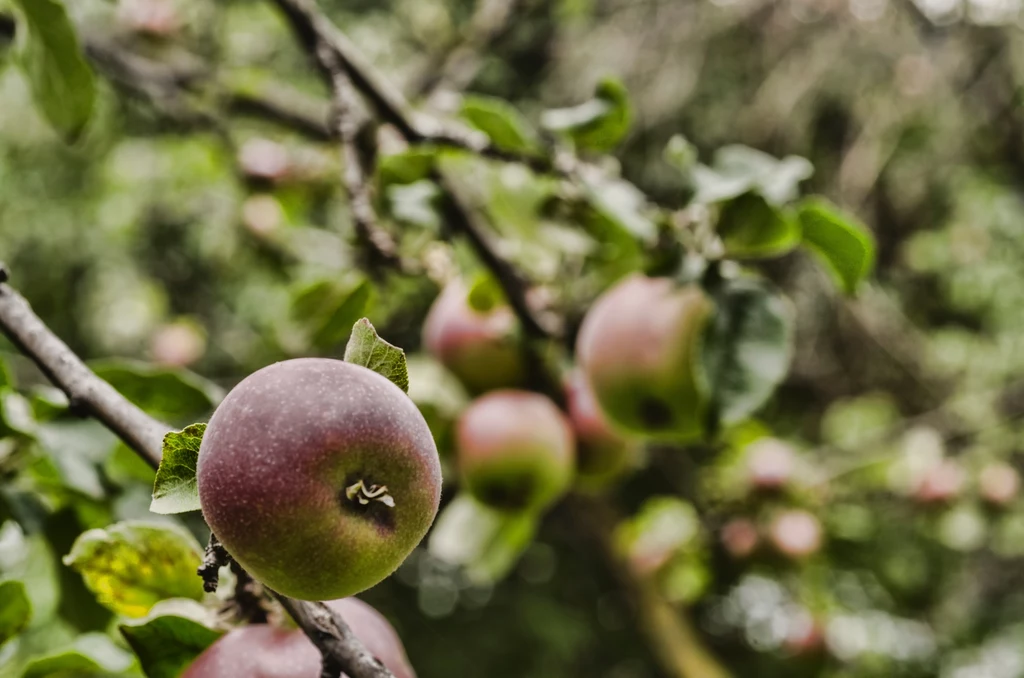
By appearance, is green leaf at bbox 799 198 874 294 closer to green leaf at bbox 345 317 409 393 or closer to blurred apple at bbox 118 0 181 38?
green leaf at bbox 345 317 409 393

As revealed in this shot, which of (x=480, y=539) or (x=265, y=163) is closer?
(x=480, y=539)

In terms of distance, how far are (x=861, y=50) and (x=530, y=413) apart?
2646mm

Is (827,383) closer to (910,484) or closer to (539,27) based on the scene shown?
(910,484)

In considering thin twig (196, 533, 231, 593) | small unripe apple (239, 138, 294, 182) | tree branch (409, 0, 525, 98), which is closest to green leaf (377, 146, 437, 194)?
thin twig (196, 533, 231, 593)

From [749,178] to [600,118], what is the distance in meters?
0.14

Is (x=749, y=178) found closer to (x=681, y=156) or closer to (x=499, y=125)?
(x=681, y=156)

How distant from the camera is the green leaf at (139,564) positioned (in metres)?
0.49

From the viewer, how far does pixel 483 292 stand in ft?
3.33

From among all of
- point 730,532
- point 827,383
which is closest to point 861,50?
point 827,383

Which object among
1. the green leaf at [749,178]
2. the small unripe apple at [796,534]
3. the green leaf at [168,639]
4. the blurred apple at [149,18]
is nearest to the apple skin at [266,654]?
the green leaf at [168,639]

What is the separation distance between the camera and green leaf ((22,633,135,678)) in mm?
496

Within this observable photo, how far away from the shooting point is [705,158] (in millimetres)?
3723

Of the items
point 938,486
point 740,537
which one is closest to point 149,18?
point 740,537

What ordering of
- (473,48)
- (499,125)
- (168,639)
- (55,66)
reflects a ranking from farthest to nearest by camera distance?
(473,48), (499,125), (55,66), (168,639)
